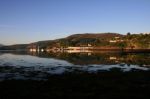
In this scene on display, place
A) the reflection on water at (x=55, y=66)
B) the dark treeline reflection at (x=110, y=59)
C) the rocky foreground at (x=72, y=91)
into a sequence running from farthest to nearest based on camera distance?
1. the dark treeline reflection at (x=110, y=59)
2. the reflection on water at (x=55, y=66)
3. the rocky foreground at (x=72, y=91)

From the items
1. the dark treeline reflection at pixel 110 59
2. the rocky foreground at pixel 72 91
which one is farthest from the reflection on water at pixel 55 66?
the rocky foreground at pixel 72 91

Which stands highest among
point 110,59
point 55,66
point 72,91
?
point 72,91

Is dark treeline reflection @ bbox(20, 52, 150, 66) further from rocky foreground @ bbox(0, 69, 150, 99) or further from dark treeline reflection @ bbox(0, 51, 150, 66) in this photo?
rocky foreground @ bbox(0, 69, 150, 99)

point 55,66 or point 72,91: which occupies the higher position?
point 72,91

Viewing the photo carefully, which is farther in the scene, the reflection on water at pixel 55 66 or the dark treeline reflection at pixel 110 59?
the dark treeline reflection at pixel 110 59

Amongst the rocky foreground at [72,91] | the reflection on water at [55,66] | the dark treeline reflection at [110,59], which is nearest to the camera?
the rocky foreground at [72,91]

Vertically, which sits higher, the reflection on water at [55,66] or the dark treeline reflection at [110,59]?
the reflection on water at [55,66]

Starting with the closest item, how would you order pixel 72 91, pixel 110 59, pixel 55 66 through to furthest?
pixel 72 91 → pixel 55 66 → pixel 110 59

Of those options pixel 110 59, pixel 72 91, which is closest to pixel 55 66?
pixel 72 91

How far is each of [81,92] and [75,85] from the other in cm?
354

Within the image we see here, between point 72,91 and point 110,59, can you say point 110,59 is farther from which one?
point 72,91

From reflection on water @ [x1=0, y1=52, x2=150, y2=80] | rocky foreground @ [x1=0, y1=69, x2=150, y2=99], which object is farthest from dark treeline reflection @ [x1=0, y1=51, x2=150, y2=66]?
rocky foreground @ [x1=0, y1=69, x2=150, y2=99]

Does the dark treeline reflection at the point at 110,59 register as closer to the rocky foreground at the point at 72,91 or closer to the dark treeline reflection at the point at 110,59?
the dark treeline reflection at the point at 110,59

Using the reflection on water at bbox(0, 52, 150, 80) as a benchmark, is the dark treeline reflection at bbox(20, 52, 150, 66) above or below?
below
